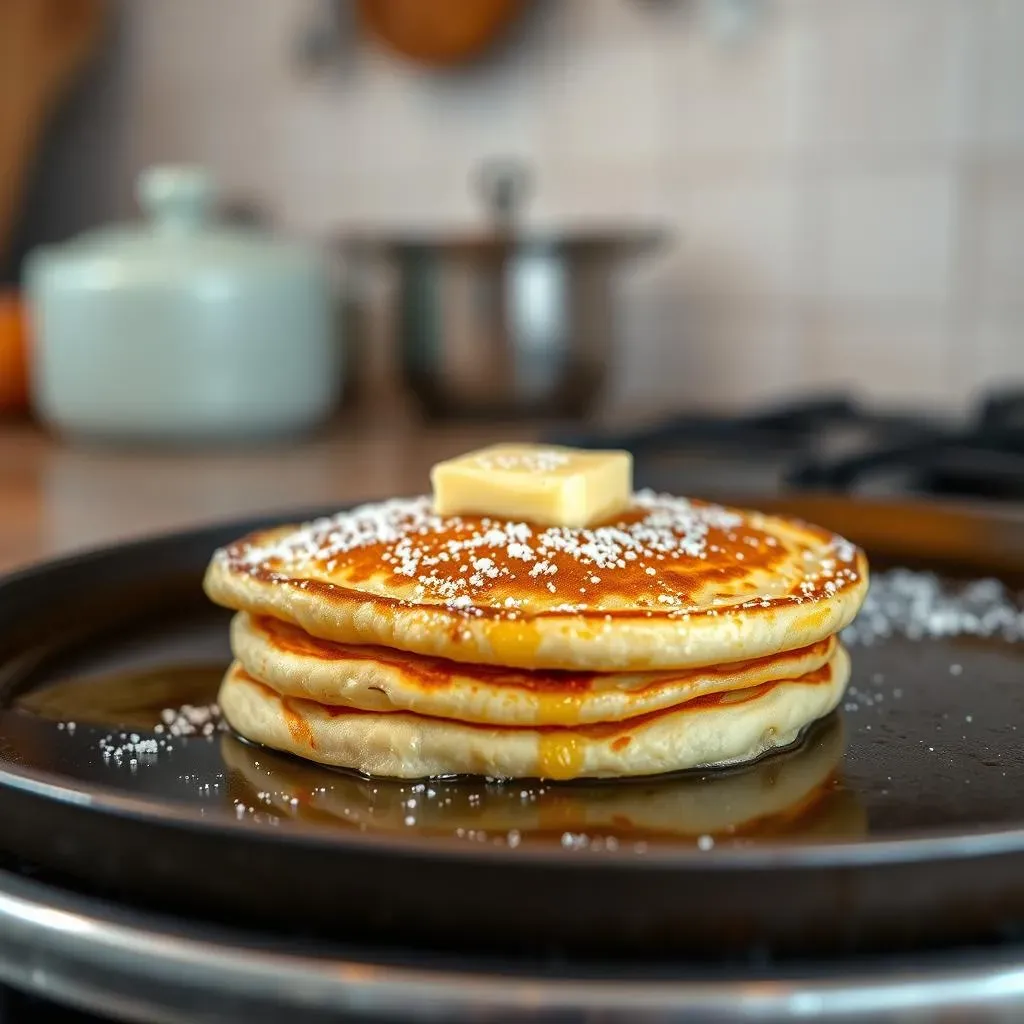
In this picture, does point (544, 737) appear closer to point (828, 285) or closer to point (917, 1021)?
point (917, 1021)

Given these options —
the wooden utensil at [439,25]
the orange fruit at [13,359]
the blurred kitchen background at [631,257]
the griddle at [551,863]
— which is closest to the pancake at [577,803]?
the griddle at [551,863]

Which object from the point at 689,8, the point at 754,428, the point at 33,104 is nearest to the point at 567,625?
the point at 754,428

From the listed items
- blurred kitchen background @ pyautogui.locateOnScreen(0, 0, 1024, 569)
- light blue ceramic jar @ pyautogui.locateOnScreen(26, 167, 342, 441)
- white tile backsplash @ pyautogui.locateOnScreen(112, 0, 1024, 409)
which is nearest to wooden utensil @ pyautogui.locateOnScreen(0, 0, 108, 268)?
white tile backsplash @ pyautogui.locateOnScreen(112, 0, 1024, 409)

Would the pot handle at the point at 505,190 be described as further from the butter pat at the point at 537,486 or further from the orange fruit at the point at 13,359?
the butter pat at the point at 537,486

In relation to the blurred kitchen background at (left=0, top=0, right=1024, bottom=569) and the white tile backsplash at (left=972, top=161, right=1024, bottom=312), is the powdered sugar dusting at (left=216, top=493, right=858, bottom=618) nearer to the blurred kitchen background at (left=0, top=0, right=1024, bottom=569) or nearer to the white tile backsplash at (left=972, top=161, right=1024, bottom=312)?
the blurred kitchen background at (left=0, top=0, right=1024, bottom=569)

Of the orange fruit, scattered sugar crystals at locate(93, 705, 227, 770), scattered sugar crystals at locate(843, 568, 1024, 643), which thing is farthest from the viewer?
the orange fruit
